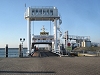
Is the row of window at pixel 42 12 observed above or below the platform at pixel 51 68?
above

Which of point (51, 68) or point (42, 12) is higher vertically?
point (42, 12)

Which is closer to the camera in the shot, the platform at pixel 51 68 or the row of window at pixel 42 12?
the platform at pixel 51 68

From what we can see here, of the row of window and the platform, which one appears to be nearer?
the platform

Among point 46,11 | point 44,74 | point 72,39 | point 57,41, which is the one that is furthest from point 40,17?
point 72,39

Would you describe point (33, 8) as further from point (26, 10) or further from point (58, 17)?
point (58, 17)

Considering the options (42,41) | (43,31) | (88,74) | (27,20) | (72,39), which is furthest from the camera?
(72,39)

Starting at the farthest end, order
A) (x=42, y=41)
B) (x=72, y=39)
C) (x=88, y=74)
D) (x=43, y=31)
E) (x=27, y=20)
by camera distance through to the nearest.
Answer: (x=72, y=39), (x=43, y=31), (x=42, y=41), (x=27, y=20), (x=88, y=74)

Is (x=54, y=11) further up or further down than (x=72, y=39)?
further up

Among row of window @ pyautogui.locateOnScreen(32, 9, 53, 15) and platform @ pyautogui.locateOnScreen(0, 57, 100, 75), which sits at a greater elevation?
row of window @ pyautogui.locateOnScreen(32, 9, 53, 15)

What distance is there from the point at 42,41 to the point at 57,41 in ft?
20.1

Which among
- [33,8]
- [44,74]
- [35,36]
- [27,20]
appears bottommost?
[44,74]

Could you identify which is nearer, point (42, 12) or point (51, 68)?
point (51, 68)

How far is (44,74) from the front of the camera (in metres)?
10.6

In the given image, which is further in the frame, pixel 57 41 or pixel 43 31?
pixel 43 31
